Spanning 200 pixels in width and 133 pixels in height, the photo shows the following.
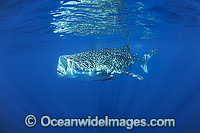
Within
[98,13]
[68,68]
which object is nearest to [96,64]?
[68,68]

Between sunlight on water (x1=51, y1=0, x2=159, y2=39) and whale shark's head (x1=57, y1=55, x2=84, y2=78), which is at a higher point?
sunlight on water (x1=51, y1=0, x2=159, y2=39)

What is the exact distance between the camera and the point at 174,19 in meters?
13.2

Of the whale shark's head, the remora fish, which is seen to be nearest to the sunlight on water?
the remora fish

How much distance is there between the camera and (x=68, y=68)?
191 inches

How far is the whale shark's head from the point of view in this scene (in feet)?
15.5

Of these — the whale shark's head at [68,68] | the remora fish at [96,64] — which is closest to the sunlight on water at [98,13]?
the remora fish at [96,64]

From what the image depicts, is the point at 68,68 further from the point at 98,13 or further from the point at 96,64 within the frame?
the point at 98,13

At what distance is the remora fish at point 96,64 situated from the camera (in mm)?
4898

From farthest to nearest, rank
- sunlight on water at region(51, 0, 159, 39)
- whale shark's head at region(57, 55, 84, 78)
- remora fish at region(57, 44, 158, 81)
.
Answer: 1. sunlight on water at region(51, 0, 159, 39)
2. remora fish at region(57, 44, 158, 81)
3. whale shark's head at region(57, 55, 84, 78)

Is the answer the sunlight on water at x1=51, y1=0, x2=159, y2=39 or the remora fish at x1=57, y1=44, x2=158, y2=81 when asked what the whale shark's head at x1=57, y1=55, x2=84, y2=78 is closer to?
the remora fish at x1=57, y1=44, x2=158, y2=81

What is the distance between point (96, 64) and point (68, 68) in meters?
1.19

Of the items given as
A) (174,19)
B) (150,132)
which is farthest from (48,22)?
(150,132)
